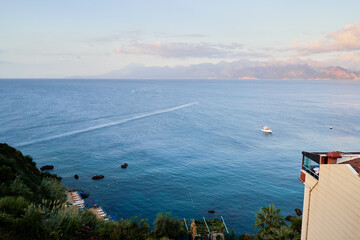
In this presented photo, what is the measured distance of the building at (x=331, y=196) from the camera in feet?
35.6

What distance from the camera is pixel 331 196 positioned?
40.3 ft

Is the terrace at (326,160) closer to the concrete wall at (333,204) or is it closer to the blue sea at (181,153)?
the concrete wall at (333,204)

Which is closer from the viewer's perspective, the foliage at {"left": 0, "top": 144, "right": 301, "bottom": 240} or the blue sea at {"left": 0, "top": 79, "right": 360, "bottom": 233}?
the foliage at {"left": 0, "top": 144, "right": 301, "bottom": 240}

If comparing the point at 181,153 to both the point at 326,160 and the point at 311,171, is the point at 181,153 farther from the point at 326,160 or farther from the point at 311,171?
the point at 326,160

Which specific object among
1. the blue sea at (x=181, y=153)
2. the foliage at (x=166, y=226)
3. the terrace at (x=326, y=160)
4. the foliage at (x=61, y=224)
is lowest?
the blue sea at (x=181, y=153)

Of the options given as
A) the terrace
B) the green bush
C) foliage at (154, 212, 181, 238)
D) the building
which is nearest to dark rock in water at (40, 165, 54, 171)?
foliage at (154, 212, 181, 238)

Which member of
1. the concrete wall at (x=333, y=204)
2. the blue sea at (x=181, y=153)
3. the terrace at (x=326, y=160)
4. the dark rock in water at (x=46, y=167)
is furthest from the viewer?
the dark rock in water at (x=46, y=167)

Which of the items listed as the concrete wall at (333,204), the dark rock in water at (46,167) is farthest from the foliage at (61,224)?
the dark rock in water at (46,167)

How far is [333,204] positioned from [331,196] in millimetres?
355

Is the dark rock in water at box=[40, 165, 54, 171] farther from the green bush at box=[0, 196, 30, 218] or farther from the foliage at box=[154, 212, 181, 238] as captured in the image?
the green bush at box=[0, 196, 30, 218]

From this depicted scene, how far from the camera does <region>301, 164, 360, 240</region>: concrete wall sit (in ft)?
35.4

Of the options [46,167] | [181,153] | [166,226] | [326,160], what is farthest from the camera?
[181,153]

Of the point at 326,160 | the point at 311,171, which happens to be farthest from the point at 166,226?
the point at 326,160

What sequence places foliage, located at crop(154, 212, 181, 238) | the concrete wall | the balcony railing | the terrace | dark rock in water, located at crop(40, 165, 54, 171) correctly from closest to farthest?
the concrete wall
the terrace
the balcony railing
foliage, located at crop(154, 212, 181, 238)
dark rock in water, located at crop(40, 165, 54, 171)
